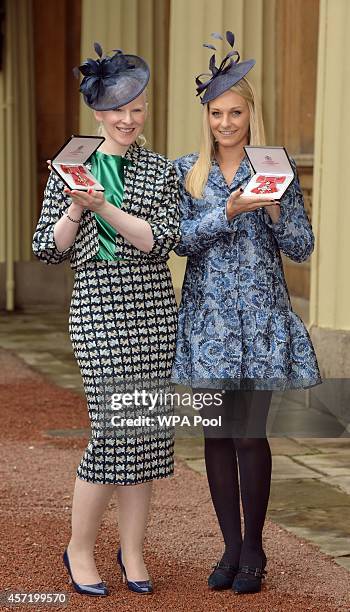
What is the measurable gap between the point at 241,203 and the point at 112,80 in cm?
66

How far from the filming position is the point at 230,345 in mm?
4551

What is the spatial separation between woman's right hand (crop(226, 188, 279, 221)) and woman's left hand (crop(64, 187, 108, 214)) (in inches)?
16.8

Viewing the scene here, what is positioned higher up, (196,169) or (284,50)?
(284,50)

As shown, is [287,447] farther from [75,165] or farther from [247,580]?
[75,165]

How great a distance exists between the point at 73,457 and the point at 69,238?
2.93 meters

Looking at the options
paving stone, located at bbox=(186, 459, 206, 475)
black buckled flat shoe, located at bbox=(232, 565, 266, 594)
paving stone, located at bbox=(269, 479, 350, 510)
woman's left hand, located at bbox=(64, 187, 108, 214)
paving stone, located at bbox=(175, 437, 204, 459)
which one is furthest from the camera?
paving stone, located at bbox=(175, 437, 204, 459)

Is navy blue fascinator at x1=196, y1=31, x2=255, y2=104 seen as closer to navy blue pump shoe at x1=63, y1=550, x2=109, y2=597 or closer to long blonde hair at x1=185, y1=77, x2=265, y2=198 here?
long blonde hair at x1=185, y1=77, x2=265, y2=198

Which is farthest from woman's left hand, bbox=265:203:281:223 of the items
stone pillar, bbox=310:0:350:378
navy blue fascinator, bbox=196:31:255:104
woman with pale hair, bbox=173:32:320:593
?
stone pillar, bbox=310:0:350:378

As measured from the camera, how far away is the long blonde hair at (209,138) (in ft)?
15.0

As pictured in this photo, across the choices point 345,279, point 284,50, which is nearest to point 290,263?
point 284,50

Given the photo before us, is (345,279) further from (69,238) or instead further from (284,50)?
(69,238)

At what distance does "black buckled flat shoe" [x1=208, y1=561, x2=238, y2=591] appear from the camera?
15.5ft

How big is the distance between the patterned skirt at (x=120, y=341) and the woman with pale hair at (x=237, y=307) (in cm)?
9

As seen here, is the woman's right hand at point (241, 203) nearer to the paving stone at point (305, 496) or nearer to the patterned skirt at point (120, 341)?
the patterned skirt at point (120, 341)
